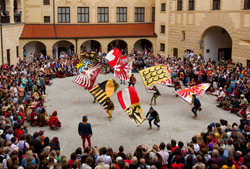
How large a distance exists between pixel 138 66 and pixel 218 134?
2079cm

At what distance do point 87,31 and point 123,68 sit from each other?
16.3 m

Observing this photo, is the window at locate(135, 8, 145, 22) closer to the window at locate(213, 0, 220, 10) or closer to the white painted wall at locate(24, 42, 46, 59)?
the white painted wall at locate(24, 42, 46, 59)

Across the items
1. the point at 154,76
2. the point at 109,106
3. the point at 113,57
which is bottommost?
the point at 109,106

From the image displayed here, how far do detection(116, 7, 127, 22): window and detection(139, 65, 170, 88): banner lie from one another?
21371 mm

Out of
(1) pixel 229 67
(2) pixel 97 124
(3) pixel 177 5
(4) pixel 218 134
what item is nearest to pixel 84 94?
(2) pixel 97 124

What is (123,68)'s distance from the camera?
75.4ft

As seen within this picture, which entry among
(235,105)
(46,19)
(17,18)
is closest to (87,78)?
(235,105)

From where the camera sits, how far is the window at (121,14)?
39344mm

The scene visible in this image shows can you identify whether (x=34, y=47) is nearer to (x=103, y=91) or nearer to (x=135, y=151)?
→ (x=103, y=91)

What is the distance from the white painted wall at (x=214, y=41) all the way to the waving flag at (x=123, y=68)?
1188 centimetres

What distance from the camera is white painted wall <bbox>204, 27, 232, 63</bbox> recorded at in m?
31.8

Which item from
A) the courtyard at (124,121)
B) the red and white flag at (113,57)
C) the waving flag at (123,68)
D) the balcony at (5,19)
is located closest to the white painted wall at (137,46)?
the balcony at (5,19)

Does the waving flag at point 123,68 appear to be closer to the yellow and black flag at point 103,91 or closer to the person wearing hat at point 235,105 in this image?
the yellow and black flag at point 103,91

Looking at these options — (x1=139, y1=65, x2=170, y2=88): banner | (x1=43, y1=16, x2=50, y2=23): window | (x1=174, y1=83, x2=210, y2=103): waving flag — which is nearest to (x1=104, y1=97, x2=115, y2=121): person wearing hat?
(x1=139, y1=65, x2=170, y2=88): banner
